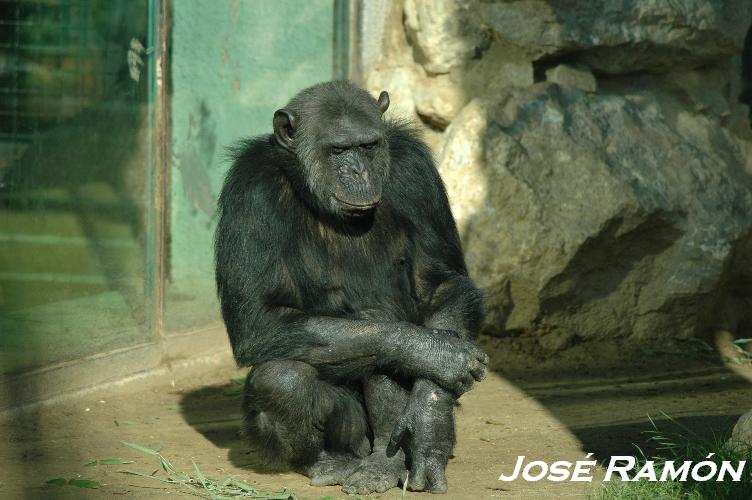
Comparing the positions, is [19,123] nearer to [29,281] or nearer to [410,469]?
[29,281]

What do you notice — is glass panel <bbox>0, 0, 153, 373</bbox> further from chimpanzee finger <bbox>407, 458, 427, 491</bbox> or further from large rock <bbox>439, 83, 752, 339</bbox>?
chimpanzee finger <bbox>407, 458, 427, 491</bbox>

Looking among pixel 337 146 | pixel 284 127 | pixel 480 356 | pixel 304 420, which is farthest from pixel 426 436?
pixel 284 127

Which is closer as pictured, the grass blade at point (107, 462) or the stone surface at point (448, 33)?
the grass blade at point (107, 462)

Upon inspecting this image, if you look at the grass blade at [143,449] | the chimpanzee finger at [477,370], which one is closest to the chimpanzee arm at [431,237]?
the chimpanzee finger at [477,370]

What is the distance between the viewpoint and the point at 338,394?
225 inches

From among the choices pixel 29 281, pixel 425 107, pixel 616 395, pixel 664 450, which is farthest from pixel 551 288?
pixel 29 281

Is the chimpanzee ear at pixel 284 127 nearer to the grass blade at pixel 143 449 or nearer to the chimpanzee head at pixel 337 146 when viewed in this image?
the chimpanzee head at pixel 337 146

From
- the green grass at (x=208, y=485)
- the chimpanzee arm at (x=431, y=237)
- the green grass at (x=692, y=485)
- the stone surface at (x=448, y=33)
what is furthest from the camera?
the stone surface at (x=448, y=33)

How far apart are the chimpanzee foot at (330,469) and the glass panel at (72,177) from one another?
84.4 inches

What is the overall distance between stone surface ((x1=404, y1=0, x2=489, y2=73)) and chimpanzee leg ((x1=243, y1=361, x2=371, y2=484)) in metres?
3.57

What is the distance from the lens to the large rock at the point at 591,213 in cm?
806

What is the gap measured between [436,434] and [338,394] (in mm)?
575

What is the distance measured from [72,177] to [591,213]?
361 centimetres

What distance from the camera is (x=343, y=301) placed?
5871 millimetres
